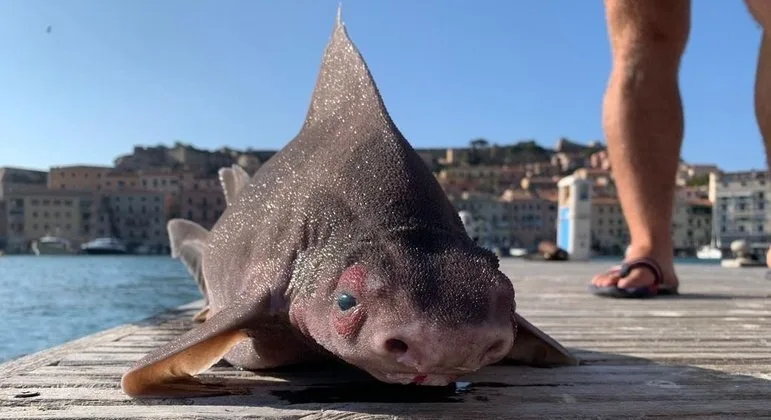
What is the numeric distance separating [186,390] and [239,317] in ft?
0.69

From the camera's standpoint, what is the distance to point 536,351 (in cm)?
210

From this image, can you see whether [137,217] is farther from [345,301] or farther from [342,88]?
[345,301]

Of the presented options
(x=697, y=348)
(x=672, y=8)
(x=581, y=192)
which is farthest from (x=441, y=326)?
(x=581, y=192)

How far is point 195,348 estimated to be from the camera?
5.61 ft

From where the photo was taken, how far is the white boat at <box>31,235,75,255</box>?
225 ft

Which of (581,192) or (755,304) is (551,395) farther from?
(581,192)

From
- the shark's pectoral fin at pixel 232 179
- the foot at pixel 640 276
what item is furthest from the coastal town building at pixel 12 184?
the foot at pixel 640 276

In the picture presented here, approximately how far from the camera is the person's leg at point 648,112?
4289 millimetres

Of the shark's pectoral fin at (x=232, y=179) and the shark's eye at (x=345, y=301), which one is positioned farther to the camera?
the shark's pectoral fin at (x=232, y=179)

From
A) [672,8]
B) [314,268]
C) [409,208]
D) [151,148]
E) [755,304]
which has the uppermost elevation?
[151,148]

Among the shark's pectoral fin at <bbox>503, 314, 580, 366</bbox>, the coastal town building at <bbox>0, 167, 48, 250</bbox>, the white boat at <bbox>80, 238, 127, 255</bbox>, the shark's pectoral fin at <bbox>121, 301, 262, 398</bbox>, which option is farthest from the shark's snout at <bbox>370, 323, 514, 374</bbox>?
the coastal town building at <bbox>0, 167, 48, 250</bbox>

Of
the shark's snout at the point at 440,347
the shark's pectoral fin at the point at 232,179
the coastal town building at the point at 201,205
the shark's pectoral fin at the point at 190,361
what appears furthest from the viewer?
the coastal town building at the point at 201,205

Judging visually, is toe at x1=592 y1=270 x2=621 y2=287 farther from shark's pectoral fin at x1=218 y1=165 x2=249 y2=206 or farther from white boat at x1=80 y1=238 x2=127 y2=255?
white boat at x1=80 y1=238 x2=127 y2=255

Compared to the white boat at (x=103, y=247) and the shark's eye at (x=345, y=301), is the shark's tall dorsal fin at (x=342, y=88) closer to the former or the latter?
the shark's eye at (x=345, y=301)
